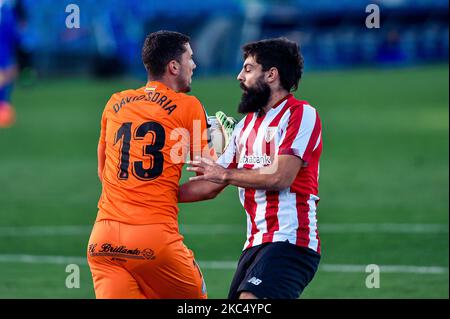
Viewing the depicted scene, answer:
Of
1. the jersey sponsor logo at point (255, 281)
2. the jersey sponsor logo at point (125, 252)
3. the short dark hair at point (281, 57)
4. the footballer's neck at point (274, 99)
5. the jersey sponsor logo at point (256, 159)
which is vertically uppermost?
the short dark hair at point (281, 57)

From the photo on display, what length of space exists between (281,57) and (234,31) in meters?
41.7

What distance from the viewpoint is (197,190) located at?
695 cm

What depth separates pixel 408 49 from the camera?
4878 centimetres

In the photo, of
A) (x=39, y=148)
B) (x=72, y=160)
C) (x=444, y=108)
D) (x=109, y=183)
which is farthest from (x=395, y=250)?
(x=444, y=108)

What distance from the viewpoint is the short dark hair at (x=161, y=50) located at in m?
6.78

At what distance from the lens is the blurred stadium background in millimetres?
11336

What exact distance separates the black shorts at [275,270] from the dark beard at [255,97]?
39.4 inches

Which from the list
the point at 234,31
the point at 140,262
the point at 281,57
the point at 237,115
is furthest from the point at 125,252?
the point at 234,31

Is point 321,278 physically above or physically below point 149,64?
below

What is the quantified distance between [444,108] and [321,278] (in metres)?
19.8

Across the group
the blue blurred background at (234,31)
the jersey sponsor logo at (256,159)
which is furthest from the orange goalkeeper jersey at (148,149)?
the blue blurred background at (234,31)

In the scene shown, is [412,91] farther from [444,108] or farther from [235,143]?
[235,143]

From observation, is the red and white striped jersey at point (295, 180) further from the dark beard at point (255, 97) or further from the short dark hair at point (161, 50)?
the short dark hair at point (161, 50)

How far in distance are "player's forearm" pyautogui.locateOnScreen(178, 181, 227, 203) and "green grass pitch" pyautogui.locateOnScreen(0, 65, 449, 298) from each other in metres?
2.84
